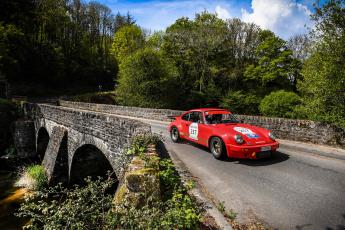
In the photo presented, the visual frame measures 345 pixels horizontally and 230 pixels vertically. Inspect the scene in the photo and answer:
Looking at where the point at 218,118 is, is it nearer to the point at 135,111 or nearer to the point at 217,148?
the point at 217,148

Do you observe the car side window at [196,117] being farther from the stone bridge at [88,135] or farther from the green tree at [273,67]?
the green tree at [273,67]

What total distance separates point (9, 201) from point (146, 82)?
20.0 metres

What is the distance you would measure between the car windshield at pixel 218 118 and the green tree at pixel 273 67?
1085 inches

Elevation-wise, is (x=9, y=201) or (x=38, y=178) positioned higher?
(x=38, y=178)

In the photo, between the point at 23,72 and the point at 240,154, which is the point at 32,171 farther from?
the point at 23,72

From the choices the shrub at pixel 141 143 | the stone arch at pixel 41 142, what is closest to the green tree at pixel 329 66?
the shrub at pixel 141 143

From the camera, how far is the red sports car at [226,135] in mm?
6176

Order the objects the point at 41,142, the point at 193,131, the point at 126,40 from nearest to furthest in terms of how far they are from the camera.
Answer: the point at 193,131, the point at 41,142, the point at 126,40

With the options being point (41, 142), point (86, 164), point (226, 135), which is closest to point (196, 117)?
point (226, 135)

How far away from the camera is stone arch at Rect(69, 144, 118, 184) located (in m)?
11.3

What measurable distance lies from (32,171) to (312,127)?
15.7 metres

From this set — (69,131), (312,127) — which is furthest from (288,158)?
(69,131)

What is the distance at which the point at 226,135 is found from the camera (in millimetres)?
6410

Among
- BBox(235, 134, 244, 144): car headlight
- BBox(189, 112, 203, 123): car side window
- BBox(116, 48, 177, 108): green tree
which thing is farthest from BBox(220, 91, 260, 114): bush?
BBox(235, 134, 244, 144): car headlight
